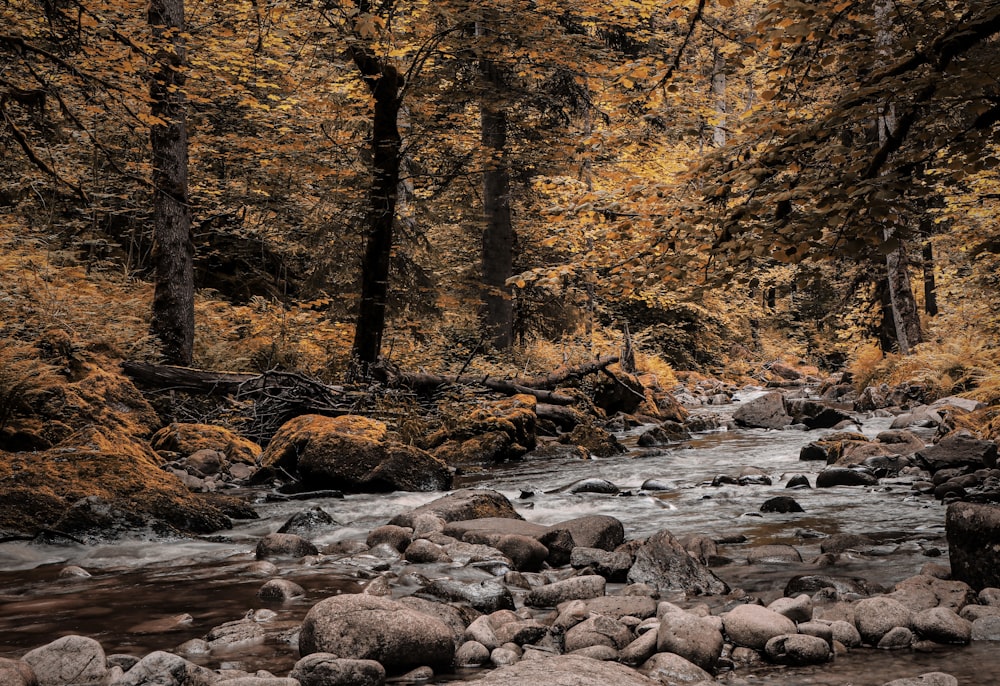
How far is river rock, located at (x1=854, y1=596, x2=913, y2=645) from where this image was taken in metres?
4.39

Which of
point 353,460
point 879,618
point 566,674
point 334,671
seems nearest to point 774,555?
point 879,618

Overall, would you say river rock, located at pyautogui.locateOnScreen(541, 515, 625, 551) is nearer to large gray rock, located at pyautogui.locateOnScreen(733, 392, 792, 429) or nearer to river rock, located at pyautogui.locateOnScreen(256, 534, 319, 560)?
river rock, located at pyautogui.locateOnScreen(256, 534, 319, 560)

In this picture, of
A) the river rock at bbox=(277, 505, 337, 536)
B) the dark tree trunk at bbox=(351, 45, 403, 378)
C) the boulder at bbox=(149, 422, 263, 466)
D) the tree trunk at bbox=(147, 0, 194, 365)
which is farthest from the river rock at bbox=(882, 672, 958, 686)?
the tree trunk at bbox=(147, 0, 194, 365)

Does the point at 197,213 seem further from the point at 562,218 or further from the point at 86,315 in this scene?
the point at 562,218

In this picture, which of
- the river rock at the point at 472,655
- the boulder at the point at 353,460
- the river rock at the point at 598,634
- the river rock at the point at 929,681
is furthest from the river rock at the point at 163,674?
the boulder at the point at 353,460

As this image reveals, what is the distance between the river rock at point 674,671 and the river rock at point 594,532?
2.56m

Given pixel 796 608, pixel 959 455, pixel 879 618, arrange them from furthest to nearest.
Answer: pixel 959 455 → pixel 796 608 → pixel 879 618

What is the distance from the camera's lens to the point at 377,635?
403cm

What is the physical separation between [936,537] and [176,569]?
6253 mm

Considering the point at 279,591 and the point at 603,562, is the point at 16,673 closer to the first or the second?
the point at 279,591

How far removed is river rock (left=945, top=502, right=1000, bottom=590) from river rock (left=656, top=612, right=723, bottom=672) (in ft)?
6.44

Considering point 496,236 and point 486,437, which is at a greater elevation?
point 496,236

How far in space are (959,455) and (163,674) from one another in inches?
377

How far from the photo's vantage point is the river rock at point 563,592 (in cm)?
529
